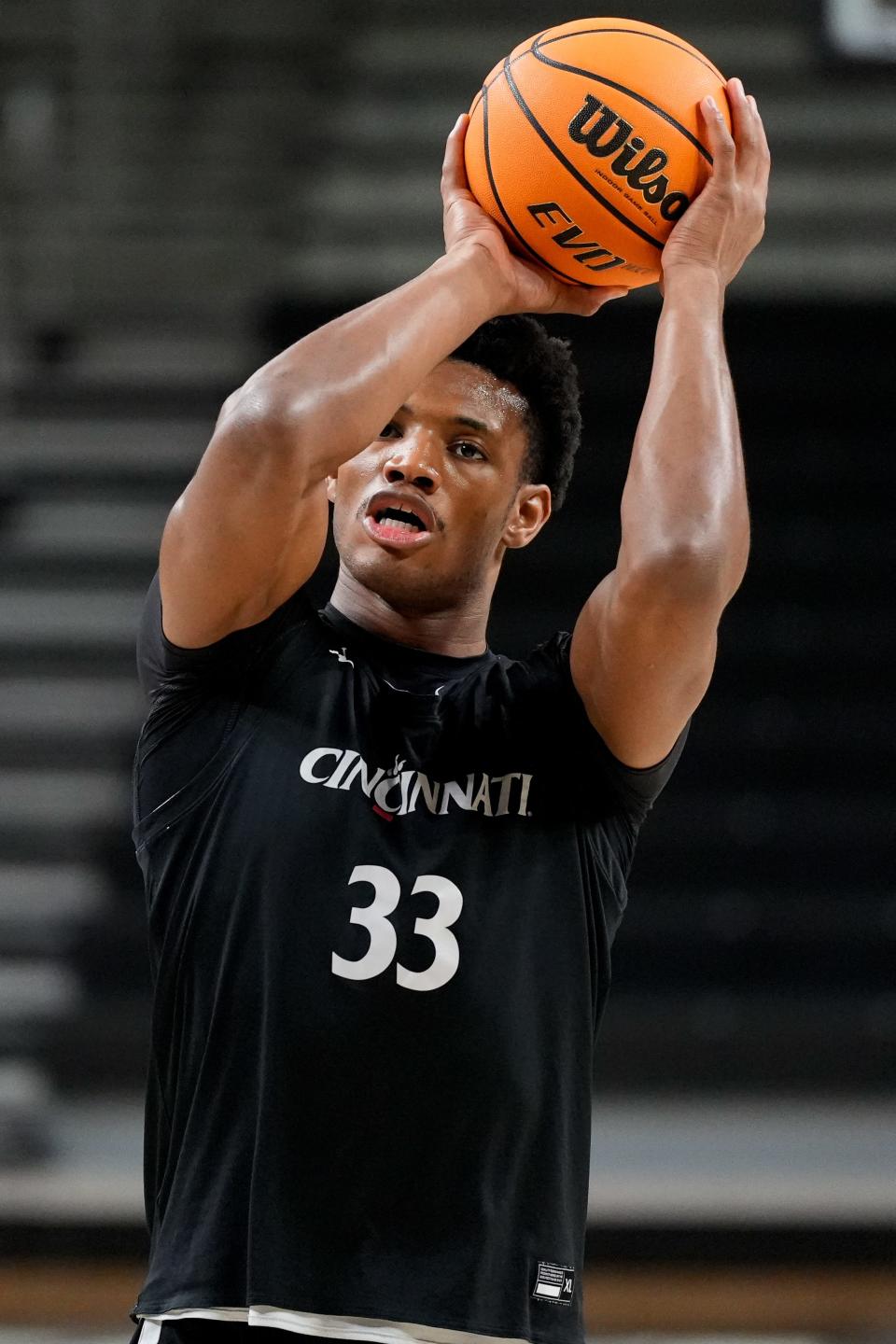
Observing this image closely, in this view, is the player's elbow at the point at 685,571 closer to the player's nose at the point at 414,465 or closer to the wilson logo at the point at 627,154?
the player's nose at the point at 414,465

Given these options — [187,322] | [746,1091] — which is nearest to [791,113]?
[187,322]

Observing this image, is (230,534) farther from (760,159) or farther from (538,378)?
(760,159)

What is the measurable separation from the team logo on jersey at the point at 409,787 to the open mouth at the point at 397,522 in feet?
1.00

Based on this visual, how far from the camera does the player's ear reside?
218cm

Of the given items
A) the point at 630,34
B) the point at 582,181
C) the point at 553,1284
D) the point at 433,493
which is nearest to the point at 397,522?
the point at 433,493

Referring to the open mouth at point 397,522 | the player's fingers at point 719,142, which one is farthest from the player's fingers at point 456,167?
the open mouth at point 397,522

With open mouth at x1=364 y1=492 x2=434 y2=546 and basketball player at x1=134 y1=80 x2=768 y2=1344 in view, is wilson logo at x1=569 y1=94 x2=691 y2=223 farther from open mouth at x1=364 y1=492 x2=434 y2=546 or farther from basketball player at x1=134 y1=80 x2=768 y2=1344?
open mouth at x1=364 y1=492 x2=434 y2=546

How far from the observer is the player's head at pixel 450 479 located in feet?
6.43

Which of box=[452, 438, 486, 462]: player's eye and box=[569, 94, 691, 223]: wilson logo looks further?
box=[452, 438, 486, 462]: player's eye

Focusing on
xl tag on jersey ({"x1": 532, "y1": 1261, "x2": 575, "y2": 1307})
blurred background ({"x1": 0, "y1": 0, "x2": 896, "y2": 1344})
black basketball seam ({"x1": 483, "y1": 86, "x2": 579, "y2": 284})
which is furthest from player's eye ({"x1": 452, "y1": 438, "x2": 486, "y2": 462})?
blurred background ({"x1": 0, "y1": 0, "x2": 896, "y2": 1344})

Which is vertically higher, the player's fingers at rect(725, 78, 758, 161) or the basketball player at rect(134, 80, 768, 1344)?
the player's fingers at rect(725, 78, 758, 161)

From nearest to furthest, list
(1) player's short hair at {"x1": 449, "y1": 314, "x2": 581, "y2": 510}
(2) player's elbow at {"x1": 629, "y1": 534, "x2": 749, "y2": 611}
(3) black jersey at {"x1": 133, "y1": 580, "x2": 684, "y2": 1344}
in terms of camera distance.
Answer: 1. (3) black jersey at {"x1": 133, "y1": 580, "x2": 684, "y2": 1344}
2. (2) player's elbow at {"x1": 629, "y1": 534, "x2": 749, "y2": 611}
3. (1) player's short hair at {"x1": 449, "y1": 314, "x2": 581, "y2": 510}

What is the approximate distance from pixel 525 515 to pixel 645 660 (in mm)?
527

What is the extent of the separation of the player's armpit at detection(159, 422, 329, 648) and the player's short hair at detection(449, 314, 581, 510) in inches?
17.6
